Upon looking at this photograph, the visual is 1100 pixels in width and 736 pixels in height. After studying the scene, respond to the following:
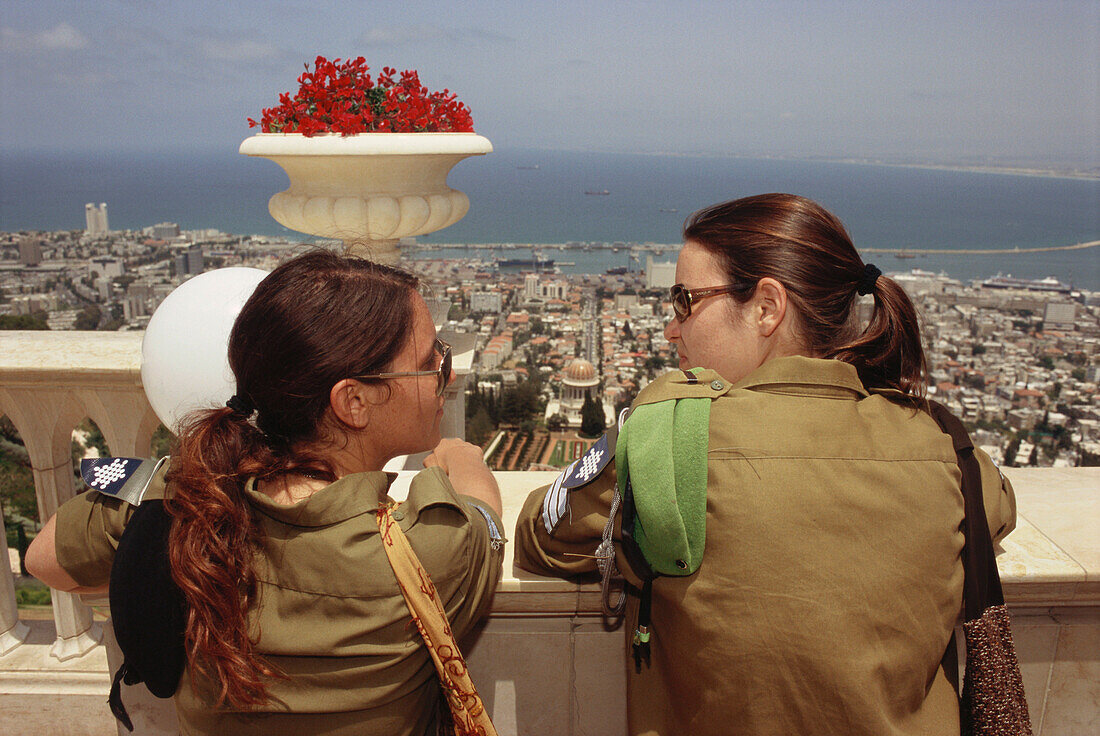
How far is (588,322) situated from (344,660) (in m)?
31.4

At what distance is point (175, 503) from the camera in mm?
1037

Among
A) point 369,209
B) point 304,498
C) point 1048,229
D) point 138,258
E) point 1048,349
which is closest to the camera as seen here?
point 304,498

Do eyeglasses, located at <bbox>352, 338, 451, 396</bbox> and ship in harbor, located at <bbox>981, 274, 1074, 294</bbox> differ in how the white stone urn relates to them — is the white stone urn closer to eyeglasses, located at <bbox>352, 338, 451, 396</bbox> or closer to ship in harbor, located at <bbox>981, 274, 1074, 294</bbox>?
eyeglasses, located at <bbox>352, 338, 451, 396</bbox>

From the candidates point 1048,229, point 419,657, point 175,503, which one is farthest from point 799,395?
point 1048,229

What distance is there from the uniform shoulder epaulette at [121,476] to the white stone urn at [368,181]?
→ 5.49 ft

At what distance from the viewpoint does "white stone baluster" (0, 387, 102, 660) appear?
2.29 metres

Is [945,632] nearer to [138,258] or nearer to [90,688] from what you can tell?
[90,688]

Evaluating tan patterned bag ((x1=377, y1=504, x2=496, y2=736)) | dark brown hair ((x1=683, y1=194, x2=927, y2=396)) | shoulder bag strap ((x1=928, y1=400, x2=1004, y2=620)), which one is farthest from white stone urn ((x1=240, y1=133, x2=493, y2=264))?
shoulder bag strap ((x1=928, y1=400, x2=1004, y2=620))

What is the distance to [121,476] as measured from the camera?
3.77 feet

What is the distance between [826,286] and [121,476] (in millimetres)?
1252

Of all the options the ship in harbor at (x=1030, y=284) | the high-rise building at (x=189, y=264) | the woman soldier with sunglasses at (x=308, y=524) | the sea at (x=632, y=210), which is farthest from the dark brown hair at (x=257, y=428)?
the ship in harbor at (x=1030, y=284)

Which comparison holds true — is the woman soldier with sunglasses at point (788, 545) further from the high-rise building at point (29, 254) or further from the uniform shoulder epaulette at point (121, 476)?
the high-rise building at point (29, 254)

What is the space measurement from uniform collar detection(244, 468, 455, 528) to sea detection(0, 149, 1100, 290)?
31427 millimetres

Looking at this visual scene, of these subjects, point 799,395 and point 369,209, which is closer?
point 799,395
